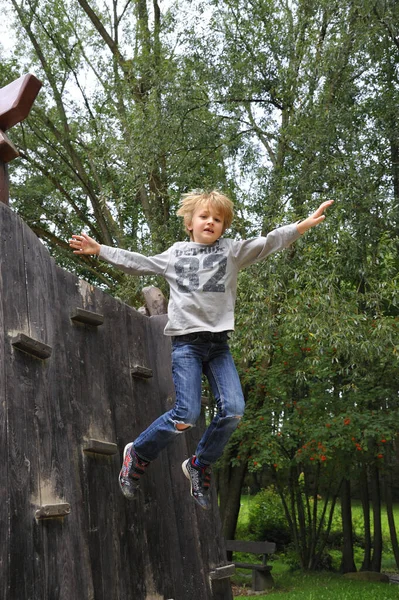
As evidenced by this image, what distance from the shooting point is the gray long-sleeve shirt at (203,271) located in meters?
3.78

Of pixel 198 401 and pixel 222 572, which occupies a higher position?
pixel 198 401

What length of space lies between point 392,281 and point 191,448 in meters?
5.43

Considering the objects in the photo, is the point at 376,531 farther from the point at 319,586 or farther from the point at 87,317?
the point at 87,317

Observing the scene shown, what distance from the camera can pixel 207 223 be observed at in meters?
3.95

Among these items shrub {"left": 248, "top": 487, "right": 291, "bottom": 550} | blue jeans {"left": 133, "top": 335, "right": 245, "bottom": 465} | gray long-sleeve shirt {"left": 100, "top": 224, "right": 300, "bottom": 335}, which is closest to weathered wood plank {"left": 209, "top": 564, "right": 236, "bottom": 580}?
blue jeans {"left": 133, "top": 335, "right": 245, "bottom": 465}

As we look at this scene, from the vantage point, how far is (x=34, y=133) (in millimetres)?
15656

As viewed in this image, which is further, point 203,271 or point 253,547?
point 253,547

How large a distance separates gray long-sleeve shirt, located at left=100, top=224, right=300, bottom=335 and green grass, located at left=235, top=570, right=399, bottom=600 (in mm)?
8016

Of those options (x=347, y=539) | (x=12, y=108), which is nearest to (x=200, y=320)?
(x=12, y=108)

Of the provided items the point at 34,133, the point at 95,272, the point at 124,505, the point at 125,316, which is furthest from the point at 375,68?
the point at 124,505

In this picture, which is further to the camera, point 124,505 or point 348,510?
point 348,510

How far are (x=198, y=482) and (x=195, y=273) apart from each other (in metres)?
1.09

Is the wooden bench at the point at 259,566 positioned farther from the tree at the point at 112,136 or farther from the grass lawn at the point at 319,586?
the tree at the point at 112,136

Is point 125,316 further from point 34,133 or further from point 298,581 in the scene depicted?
point 34,133
